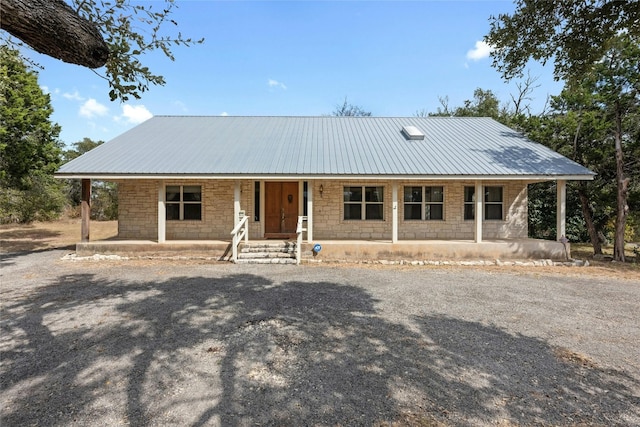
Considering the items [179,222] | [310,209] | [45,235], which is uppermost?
[310,209]

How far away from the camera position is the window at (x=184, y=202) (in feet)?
40.3

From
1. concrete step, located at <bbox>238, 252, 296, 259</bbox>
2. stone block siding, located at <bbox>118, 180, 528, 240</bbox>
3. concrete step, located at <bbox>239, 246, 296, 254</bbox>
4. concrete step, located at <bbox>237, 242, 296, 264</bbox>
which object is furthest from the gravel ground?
stone block siding, located at <bbox>118, 180, 528, 240</bbox>

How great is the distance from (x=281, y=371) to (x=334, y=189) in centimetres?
908

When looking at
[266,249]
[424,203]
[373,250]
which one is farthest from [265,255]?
[424,203]

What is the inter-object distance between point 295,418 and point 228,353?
1.55m

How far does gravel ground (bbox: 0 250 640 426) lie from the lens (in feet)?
9.80

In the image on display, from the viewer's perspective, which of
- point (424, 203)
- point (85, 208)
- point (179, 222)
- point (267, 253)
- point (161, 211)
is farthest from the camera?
point (424, 203)

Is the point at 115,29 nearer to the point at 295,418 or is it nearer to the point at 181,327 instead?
the point at 181,327

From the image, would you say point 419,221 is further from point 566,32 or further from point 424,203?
point 566,32

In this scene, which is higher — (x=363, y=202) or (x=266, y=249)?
(x=363, y=202)

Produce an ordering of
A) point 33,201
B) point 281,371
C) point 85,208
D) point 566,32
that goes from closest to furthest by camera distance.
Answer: point 281,371, point 566,32, point 85,208, point 33,201

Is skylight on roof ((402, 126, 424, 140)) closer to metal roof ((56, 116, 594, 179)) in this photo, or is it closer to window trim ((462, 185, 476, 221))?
metal roof ((56, 116, 594, 179))

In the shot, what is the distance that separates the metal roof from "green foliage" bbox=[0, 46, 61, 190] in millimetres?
4764

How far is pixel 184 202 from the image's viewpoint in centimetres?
1230
